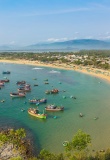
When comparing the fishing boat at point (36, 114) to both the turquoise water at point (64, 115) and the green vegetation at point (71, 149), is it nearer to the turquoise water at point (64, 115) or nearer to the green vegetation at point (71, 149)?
the turquoise water at point (64, 115)

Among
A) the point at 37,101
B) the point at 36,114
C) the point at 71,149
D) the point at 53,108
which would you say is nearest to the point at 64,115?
the point at 53,108

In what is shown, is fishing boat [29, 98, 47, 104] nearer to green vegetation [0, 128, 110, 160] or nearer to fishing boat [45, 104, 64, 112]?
fishing boat [45, 104, 64, 112]

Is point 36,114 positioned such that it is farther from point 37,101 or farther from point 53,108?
point 37,101

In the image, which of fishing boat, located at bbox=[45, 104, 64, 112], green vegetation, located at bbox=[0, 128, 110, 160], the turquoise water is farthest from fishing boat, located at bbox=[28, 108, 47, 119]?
green vegetation, located at bbox=[0, 128, 110, 160]

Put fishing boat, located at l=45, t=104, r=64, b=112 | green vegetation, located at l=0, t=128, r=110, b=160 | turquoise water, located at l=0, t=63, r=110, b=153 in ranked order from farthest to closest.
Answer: fishing boat, located at l=45, t=104, r=64, b=112 < turquoise water, located at l=0, t=63, r=110, b=153 < green vegetation, located at l=0, t=128, r=110, b=160

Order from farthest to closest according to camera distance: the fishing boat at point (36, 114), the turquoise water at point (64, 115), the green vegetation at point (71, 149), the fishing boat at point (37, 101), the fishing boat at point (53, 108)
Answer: the fishing boat at point (37, 101) < the fishing boat at point (53, 108) < the fishing boat at point (36, 114) < the turquoise water at point (64, 115) < the green vegetation at point (71, 149)

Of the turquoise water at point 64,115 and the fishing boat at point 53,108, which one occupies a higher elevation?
the fishing boat at point 53,108

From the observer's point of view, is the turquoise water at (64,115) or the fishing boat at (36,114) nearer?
the turquoise water at (64,115)

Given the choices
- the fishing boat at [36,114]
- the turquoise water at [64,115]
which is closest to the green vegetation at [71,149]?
the turquoise water at [64,115]

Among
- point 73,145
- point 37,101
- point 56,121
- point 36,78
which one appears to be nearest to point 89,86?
point 36,78
